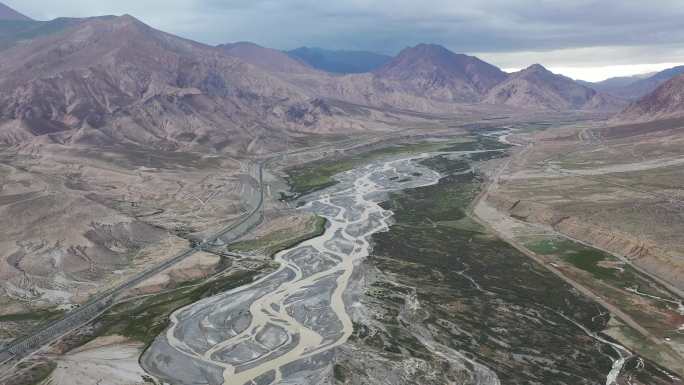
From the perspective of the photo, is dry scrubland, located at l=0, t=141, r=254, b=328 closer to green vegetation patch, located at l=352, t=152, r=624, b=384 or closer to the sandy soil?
the sandy soil

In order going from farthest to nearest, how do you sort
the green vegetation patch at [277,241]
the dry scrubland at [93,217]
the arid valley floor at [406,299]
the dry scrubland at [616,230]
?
the green vegetation patch at [277,241], the dry scrubland at [93,217], the dry scrubland at [616,230], the arid valley floor at [406,299]

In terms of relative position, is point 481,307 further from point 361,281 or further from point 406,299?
point 361,281

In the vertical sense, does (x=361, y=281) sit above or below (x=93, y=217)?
below

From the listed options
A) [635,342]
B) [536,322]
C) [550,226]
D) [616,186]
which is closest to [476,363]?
[536,322]

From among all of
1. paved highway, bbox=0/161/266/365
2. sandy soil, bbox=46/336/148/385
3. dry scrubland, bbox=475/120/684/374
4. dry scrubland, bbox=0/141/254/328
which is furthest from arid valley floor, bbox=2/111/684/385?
paved highway, bbox=0/161/266/365

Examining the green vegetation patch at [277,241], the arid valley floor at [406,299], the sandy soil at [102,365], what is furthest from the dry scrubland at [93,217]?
the sandy soil at [102,365]

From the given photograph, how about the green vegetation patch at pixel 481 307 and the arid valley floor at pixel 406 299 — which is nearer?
the arid valley floor at pixel 406 299

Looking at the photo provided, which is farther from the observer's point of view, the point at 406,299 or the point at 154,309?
the point at 154,309

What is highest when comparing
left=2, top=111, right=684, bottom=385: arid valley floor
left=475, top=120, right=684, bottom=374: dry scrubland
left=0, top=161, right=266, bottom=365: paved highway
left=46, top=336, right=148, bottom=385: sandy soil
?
left=475, top=120, right=684, bottom=374: dry scrubland

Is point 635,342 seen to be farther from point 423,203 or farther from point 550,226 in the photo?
point 423,203

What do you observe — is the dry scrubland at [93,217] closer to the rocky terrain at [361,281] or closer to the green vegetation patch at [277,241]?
the rocky terrain at [361,281]

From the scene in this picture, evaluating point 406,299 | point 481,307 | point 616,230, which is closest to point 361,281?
point 406,299
